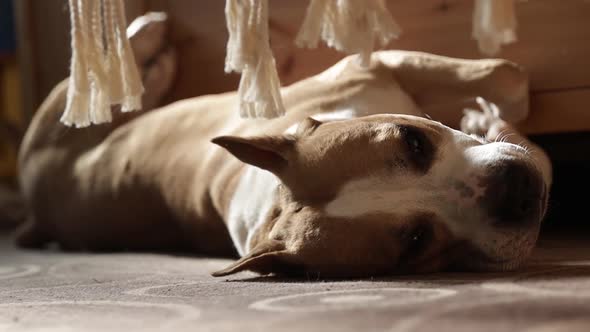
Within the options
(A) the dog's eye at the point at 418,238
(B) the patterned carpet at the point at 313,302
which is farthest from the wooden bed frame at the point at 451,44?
(A) the dog's eye at the point at 418,238

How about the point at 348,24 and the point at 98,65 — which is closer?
the point at 348,24

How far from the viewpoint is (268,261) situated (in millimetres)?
1338

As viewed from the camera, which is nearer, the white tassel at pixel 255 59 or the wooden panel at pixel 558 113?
the white tassel at pixel 255 59

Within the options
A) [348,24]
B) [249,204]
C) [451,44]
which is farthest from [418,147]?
[451,44]

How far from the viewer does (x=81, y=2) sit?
1477 millimetres

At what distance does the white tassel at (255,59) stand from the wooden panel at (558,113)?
847mm

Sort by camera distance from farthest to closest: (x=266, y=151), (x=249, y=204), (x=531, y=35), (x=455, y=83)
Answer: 1. (x=531, y=35)
2. (x=455, y=83)
3. (x=249, y=204)
4. (x=266, y=151)

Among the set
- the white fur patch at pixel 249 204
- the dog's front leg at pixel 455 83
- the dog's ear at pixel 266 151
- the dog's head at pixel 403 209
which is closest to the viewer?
the dog's head at pixel 403 209

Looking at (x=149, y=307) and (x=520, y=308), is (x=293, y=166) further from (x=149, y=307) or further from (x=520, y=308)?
(x=520, y=308)

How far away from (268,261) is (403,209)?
241mm

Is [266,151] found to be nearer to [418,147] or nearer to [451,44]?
[418,147]

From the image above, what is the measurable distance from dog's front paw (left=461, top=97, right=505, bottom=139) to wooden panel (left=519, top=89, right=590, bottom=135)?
14cm

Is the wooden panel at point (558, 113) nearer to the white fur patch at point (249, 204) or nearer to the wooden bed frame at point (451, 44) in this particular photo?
the wooden bed frame at point (451, 44)

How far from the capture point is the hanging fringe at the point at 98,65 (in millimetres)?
1475
